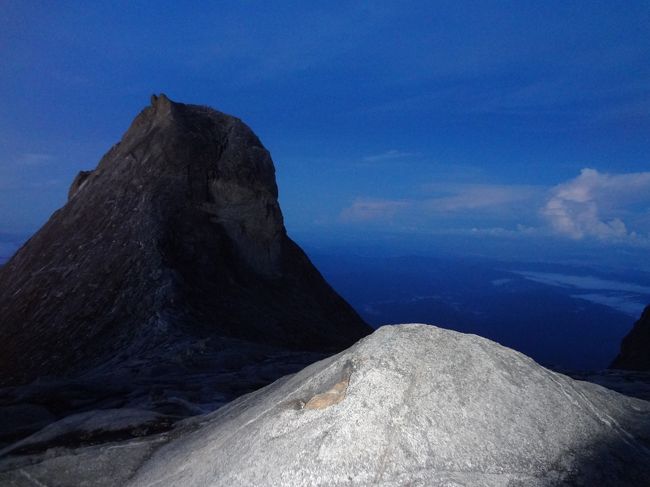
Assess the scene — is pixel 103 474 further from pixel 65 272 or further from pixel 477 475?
pixel 65 272

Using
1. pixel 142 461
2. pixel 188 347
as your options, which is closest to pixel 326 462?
pixel 142 461

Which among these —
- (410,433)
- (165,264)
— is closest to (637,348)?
(165,264)

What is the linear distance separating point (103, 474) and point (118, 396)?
427cm

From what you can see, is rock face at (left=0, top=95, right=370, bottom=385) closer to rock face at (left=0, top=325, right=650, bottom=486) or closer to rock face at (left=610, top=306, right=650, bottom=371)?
rock face at (left=0, top=325, right=650, bottom=486)

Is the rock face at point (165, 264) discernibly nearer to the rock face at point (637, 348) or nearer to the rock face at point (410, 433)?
the rock face at point (410, 433)

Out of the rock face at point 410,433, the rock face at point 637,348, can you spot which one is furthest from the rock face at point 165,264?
the rock face at point 637,348

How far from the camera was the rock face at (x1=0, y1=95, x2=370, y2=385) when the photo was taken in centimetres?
1438

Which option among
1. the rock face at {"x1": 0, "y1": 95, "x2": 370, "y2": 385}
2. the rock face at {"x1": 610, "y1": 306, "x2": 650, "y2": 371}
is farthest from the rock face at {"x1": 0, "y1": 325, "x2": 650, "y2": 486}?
the rock face at {"x1": 610, "y1": 306, "x2": 650, "y2": 371}

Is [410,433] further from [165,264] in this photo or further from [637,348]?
[637,348]

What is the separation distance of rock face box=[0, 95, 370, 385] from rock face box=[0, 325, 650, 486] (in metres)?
9.04

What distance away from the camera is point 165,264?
16297 mm

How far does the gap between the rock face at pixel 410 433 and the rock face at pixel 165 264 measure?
9039 millimetres

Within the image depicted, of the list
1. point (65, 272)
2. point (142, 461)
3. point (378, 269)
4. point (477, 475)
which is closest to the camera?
point (477, 475)

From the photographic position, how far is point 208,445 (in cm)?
371
